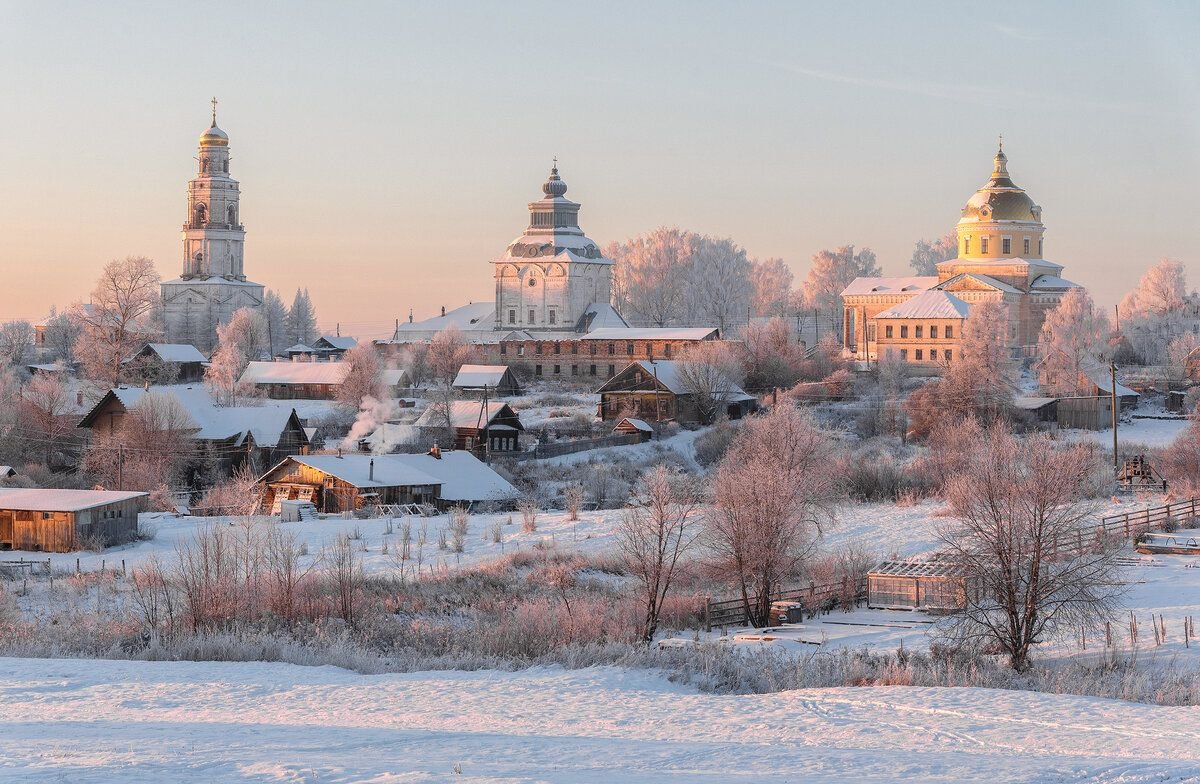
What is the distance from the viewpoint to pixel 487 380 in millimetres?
61844

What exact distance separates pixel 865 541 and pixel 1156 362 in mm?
44949

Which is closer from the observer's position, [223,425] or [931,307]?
[223,425]

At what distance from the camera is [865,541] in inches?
1215

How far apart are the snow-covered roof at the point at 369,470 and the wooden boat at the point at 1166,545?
17390mm

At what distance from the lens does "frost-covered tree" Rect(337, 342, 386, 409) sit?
59531 millimetres

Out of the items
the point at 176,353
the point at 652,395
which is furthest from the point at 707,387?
the point at 176,353

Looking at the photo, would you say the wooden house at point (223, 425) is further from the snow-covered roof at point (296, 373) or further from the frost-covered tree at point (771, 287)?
the frost-covered tree at point (771, 287)

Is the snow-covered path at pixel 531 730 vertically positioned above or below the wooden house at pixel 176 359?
below

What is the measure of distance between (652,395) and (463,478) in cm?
1726

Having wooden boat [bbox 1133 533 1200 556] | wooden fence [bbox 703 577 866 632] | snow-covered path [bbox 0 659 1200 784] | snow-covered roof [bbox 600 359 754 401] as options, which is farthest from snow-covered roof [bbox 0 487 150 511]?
snow-covered roof [bbox 600 359 754 401]

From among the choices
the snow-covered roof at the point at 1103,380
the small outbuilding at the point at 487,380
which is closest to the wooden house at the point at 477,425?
the small outbuilding at the point at 487,380

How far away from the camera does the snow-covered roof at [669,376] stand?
54.8 meters

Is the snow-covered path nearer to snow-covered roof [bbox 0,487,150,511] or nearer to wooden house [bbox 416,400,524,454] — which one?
snow-covered roof [bbox 0,487,150,511]

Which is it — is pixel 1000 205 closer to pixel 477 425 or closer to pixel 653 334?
pixel 653 334
